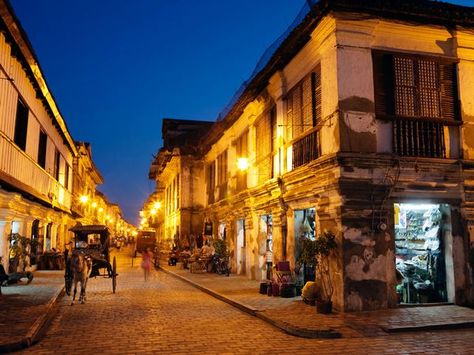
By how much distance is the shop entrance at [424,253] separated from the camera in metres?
11.9

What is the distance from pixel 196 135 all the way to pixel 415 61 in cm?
2641

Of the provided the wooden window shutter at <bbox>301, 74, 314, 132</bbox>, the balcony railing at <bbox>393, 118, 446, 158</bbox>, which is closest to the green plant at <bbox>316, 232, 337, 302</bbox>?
the balcony railing at <bbox>393, 118, 446, 158</bbox>

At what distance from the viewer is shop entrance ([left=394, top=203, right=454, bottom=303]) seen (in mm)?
11898

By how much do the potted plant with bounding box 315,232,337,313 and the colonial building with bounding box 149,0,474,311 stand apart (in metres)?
0.24

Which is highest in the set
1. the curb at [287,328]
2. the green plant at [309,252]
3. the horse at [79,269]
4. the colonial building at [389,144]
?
the colonial building at [389,144]

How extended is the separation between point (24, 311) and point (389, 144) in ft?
32.3

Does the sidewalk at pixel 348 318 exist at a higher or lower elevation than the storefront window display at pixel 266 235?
lower

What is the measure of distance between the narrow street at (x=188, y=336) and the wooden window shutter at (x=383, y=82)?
18.3ft

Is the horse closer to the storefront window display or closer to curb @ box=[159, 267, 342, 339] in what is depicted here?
curb @ box=[159, 267, 342, 339]

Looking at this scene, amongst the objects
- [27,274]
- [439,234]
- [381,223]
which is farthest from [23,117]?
[439,234]

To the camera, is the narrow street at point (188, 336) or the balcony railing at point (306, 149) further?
the balcony railing at point (306, 149)

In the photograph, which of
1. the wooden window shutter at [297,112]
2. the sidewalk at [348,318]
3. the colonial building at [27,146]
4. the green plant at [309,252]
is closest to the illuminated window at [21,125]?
the colonial building at [27,146]

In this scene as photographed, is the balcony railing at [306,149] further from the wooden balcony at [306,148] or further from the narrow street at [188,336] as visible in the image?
the narrow street at [188,336]

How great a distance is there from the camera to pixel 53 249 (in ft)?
85.3
